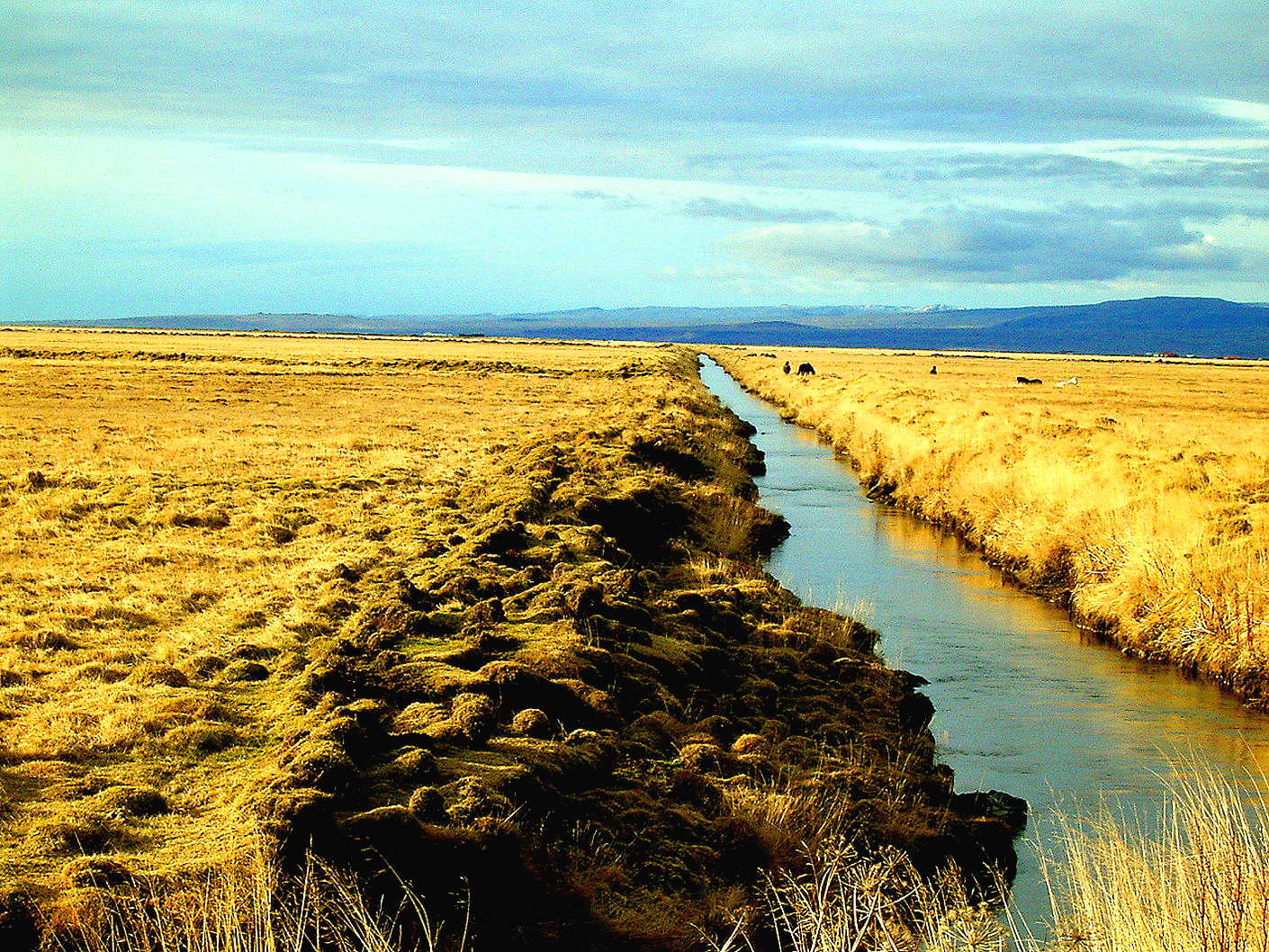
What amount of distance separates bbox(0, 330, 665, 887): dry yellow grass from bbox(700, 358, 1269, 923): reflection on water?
19.9ft

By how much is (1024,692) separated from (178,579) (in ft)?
34.2

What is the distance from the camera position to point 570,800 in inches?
341

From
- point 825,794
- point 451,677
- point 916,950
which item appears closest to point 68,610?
point 451,677

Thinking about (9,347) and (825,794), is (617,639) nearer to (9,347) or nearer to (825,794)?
(825,794)

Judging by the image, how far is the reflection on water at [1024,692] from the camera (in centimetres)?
1145

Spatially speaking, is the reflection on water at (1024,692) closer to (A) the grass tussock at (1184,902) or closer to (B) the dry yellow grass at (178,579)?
(A) the grass tussock at (1184,902)

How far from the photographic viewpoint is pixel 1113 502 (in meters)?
20.3

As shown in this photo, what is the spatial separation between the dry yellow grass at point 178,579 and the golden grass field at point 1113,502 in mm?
9448

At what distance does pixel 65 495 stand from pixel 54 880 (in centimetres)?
1609

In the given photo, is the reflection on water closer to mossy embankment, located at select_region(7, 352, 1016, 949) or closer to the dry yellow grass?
mossy embankment, located at select_region(7, 352, 1016, 949)

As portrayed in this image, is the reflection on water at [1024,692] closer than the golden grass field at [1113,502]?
Yes

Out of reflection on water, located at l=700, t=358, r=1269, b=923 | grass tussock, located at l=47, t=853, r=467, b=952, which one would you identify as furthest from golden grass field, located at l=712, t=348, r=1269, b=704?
grass tussock, located at l=47, t=853, r=467, b=952

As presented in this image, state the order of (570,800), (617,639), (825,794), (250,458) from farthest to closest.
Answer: (250,458)
(617,639)
(825,794)
(570,800)

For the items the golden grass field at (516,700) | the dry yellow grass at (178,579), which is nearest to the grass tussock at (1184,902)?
the golden grass field at (516,700)
